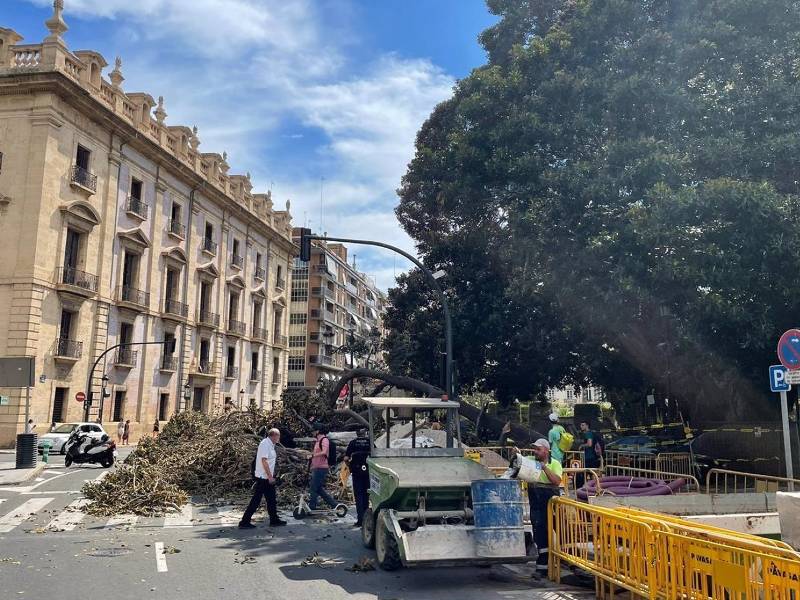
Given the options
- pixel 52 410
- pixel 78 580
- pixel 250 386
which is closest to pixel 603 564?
pixel 78 580

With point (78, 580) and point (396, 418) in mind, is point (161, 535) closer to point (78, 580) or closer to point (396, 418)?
point (78, 580)

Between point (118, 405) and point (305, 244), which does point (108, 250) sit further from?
point (305, 244)

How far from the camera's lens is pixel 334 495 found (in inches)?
540

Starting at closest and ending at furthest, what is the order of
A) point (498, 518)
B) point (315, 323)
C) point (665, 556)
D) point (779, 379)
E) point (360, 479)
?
1. point (665, 556)
2. point (498, 518)
3. point (779, 379)
4. point (360, 479)
5. point (315, 323)

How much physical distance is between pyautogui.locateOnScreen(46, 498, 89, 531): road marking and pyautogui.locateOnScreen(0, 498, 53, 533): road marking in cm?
54

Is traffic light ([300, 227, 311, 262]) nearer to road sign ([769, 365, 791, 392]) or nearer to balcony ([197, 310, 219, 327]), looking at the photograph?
road sign ([769, 365, 791, 392])

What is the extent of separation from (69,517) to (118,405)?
25.4 m

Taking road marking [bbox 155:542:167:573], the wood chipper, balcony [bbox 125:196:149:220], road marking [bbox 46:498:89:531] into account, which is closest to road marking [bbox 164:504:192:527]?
road marking [bbox 46:498:89:531]

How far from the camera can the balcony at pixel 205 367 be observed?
4350 centimetres

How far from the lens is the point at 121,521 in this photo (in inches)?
431

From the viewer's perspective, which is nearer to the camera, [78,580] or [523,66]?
[78,580]

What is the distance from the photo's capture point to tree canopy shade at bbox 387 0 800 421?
44.3 ft

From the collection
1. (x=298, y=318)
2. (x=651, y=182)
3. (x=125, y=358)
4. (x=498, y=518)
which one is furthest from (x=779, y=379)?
(x=298, y=318)

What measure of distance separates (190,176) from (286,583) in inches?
1495
